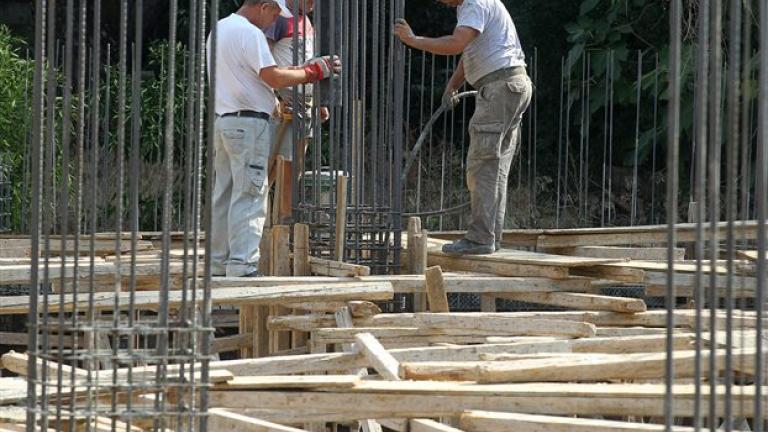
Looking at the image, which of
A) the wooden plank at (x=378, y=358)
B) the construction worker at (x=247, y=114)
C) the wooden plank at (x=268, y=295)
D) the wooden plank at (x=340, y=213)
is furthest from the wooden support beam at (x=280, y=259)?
the wooden plank at (x=378, y=358)

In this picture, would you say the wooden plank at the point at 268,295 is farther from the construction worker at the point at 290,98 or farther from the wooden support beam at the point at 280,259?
the construction worker at the point at 290,98

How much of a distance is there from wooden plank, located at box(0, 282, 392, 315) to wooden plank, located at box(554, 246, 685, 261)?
2848mm

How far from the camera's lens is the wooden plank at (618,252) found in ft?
32.3

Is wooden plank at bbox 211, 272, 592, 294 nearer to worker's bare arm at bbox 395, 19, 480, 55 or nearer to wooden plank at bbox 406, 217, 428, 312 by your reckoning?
wooden plank at bbox 406, 217, 428, 312

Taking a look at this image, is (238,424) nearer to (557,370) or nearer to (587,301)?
(557,370)

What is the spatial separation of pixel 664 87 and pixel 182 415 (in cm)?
1106

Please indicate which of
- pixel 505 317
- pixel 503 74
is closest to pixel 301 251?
pixel 503 74

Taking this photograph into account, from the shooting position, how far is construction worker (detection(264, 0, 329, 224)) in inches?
345

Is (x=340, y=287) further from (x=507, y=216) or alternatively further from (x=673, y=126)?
(x=507, y=216)

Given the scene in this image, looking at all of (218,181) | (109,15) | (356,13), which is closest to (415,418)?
(218,181)

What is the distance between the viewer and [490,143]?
848cm

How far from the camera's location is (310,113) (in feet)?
29.6

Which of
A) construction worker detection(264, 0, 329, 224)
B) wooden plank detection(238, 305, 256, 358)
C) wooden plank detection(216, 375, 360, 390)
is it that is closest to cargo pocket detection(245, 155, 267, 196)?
construction worker detection(264, 0, 329, 224)

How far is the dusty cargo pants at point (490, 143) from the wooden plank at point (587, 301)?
446 millimetres
